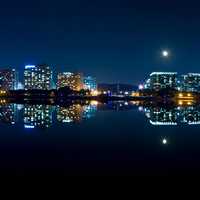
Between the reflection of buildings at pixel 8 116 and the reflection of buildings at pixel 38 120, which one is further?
the reflection of buildings at pixel 8 116

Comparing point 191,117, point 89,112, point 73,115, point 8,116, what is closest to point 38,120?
point 8,116

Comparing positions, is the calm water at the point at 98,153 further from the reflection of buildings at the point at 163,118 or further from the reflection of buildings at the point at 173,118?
the reflection of buildings at the point at 173,118

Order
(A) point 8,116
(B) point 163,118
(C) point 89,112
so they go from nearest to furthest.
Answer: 1. (B) point 163,118
2. (A) point 8,116
3. (C) point 89,112

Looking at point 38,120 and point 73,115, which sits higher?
point 73,115

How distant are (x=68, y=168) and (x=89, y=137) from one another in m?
7.42

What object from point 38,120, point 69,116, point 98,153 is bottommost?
point 98,153

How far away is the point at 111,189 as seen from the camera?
8672mm

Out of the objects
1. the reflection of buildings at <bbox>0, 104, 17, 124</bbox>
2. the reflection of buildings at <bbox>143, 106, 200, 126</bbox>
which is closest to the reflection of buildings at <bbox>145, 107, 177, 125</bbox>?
the reflection of buildings at <bbox>143, 106, 200, 126</bbox>

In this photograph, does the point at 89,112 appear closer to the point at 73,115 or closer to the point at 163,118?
the point at 73,115

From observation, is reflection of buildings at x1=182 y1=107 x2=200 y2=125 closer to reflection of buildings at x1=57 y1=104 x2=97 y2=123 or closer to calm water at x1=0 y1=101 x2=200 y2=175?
reflection of buildings at x1=57 y1=104 x2=97 y2=123

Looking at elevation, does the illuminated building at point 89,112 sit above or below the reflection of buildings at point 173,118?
above

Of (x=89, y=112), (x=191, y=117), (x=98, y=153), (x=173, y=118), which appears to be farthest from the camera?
(x=89, y=112)

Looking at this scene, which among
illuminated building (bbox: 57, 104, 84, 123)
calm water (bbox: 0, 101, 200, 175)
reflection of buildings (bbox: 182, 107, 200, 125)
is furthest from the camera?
illuminated building (bbox: 57, 104, 84, 123)

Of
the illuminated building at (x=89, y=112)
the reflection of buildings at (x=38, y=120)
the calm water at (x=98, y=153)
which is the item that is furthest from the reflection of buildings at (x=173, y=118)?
the calm water at (x=98, y=153)
